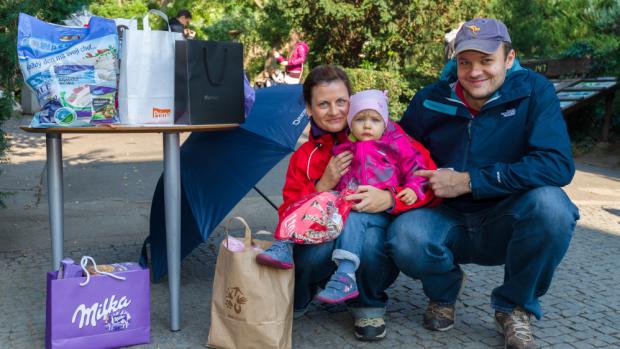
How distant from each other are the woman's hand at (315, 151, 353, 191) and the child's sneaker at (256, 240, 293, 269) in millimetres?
396

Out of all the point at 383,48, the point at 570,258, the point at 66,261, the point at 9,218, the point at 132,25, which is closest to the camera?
the point at 66,261

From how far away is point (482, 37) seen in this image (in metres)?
3.10

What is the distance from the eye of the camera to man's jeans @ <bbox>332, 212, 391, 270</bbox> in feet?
9.90

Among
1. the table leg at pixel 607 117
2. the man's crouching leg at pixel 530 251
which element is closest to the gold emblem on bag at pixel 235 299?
the man's crouching leg at pixel 530 251

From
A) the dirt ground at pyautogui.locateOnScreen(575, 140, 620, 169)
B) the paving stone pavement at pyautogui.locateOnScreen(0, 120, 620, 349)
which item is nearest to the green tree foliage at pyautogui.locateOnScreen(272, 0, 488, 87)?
the dirt ground at pyautogui.locateOnScreen(575, 140, 620, 169)

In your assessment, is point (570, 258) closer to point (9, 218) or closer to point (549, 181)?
point (549, 181)

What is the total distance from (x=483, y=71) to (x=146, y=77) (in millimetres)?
1527

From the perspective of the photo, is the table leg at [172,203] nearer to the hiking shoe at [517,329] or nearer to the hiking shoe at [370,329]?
the hiking shoe at [370,329]

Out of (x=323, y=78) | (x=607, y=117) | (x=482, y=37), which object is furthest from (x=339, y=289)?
(x=607, y=117)

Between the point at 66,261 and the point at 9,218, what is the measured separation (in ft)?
9.42

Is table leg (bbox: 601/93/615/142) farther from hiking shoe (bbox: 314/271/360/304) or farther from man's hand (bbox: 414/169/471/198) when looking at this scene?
hiking shoe (bbox: 314/271/360/304)

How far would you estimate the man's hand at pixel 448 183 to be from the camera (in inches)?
122

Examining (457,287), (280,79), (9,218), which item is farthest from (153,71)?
(280,79)

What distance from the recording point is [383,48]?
15.6m
